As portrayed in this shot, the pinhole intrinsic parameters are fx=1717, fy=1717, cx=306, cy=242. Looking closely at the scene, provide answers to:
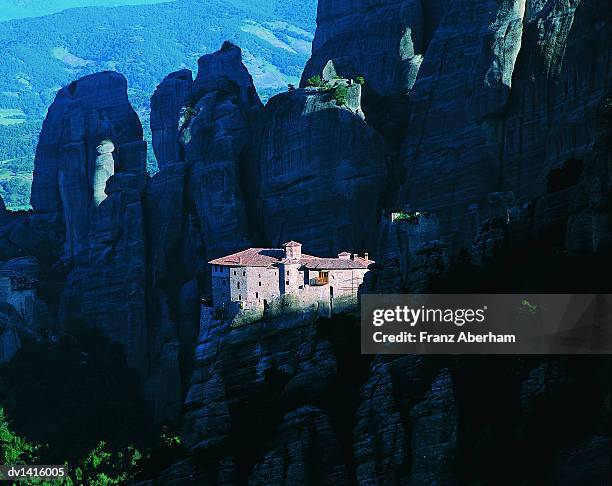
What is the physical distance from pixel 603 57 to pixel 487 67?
24.6ft

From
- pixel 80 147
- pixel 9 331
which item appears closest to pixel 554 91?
pixel 9 331

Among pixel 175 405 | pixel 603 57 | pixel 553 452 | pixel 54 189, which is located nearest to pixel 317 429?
pixel 553 452

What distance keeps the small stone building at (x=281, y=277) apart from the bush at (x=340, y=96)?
10494mm

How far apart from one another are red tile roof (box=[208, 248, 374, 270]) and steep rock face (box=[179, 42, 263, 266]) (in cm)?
913

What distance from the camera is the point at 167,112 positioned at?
9319 centimetres

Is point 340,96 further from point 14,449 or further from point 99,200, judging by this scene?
point 14,449

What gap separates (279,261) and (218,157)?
14755 mm

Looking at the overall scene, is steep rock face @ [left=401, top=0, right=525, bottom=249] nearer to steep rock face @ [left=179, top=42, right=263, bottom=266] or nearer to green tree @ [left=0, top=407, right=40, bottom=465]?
steep rock face @ [left=179, top=42, right=263, bottom=266]

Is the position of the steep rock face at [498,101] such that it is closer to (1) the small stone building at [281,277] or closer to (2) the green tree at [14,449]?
(1) the small stone building at [281,277]

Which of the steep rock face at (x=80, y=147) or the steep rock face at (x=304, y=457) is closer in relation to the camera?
the steep rock face at (x=304, y=457)

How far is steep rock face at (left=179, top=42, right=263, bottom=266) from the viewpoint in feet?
269

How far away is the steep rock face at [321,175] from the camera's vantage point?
77875mm

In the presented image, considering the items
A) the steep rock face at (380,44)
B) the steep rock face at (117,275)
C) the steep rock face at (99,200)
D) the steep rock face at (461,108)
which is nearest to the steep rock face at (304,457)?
the steep rock face at (461,108)

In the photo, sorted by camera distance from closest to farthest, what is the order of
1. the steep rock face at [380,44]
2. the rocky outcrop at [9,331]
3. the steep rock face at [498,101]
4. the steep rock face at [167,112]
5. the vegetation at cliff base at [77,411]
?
the steep rock face at [498,101], the vegetation at cliff base at [77,411], the steep rock face at [380,44], the rocky outcrop at [9,331], the steep rock face at [167,112]
